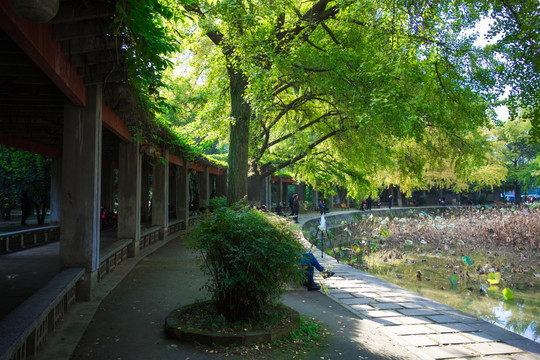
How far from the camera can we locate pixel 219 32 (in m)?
11.5

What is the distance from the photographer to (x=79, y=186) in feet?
19.5

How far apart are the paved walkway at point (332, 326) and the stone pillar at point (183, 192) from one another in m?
8.02

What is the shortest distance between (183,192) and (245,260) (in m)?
12.0

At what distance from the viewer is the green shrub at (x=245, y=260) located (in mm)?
4660

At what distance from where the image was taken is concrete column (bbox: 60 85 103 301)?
19.3 feet

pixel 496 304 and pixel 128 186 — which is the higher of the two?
pixel 128 186

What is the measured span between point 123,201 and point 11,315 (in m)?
5.73

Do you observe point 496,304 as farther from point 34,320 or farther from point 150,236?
point 150,236

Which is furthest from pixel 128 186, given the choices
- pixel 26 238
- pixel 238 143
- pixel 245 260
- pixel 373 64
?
pixel 373 64

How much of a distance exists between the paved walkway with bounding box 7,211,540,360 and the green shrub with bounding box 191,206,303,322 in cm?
68

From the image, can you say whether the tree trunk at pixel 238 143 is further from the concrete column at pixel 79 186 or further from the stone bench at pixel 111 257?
the concrete column at pixel 79 186

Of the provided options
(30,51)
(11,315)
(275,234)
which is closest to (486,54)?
(275,234)

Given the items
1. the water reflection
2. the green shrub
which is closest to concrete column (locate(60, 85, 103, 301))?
the green shrub

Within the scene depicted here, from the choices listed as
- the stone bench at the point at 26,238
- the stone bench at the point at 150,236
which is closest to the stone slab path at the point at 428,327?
the stone bench at the point at 150,236
